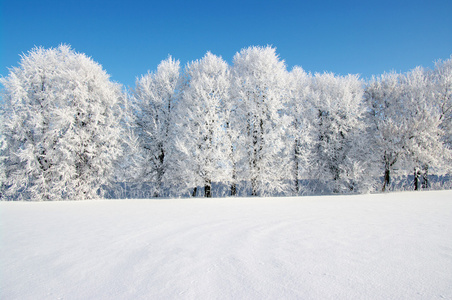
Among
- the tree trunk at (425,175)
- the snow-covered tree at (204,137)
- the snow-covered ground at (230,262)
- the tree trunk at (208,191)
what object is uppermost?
the snow-covered tree at (204,137)

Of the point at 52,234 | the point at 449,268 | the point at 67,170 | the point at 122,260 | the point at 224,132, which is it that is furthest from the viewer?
the point at 224,132

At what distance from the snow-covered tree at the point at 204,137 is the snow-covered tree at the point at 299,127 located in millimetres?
5709

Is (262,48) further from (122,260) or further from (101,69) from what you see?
(122,260)

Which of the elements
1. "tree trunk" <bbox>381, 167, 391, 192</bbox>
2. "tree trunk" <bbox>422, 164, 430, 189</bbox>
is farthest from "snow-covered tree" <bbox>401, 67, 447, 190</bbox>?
"tree trunk" <bbox>381, 167, 391, 192</bbox>

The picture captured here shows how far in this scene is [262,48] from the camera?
17.0 meters

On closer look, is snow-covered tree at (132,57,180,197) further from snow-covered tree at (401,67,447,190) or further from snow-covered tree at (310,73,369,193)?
snow-covered tree at (401,67,447,190)

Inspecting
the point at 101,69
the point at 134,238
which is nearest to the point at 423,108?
the point at 134,238

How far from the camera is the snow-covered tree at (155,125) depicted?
16.0m

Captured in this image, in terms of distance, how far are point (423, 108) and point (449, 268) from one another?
63.3ft

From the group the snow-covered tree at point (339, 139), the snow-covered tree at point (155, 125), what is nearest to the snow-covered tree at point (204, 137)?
the snow-covered tree at point (155, 125)

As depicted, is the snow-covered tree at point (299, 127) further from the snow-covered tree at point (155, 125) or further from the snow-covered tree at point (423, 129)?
the snow-covered tree at point (155, 125)

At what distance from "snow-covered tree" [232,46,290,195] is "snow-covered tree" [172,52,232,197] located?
1298mm

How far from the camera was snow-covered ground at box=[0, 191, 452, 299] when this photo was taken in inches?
82.2

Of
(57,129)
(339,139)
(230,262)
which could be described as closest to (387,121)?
(339,139)
